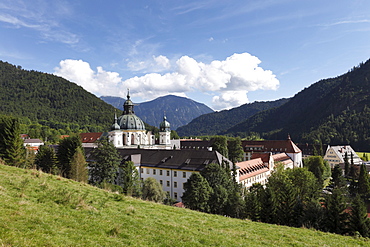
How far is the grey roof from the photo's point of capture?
45000 mm

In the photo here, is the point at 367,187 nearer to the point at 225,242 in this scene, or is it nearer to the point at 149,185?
the point at 149,185

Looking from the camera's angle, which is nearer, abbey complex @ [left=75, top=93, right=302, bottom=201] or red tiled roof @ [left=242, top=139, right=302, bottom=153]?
abbey complex @ [left=75, top=93, right=302, bottom=201]

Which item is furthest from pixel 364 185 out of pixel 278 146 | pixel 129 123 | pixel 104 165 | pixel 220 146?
pixel 129 123

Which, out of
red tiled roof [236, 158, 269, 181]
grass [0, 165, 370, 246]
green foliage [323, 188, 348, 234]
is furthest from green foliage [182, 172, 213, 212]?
red tiled roof [236, 158, 269, 181]

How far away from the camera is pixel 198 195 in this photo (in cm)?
3028

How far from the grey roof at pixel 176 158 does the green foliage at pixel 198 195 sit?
12.1 meters

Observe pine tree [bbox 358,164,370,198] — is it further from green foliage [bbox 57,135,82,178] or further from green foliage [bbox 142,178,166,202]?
green foliage [bbox 57,135,82,178]

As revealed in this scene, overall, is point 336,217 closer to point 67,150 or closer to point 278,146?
point 67,150

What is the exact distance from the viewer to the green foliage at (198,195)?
29797mm

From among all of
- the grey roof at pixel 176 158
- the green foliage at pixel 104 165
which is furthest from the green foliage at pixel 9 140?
the grey roof at pixel 176 158

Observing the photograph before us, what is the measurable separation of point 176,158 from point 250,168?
20274mm

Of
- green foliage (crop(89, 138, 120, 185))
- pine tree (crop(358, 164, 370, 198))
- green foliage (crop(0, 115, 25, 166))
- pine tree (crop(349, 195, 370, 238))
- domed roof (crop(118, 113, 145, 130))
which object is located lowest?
pine tree (crop(358, 164, 370, 198))

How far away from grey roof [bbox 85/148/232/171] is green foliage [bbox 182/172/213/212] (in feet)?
39.6

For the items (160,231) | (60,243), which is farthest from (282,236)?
(60,243)
